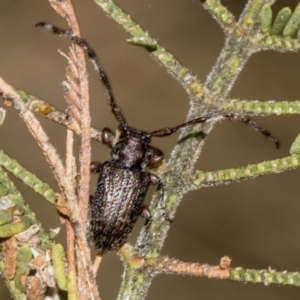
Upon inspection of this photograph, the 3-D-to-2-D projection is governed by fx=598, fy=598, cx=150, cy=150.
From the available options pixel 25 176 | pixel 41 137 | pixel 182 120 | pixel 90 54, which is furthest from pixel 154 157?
pixel 182 120

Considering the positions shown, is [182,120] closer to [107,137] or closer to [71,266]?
[107,137]

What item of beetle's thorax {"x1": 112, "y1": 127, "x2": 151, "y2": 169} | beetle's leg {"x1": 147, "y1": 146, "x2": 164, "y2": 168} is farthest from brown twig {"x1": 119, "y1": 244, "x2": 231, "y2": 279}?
beetle's thorax {"x1": 112, "y1": 127, "x2": 151, "y2": 169}

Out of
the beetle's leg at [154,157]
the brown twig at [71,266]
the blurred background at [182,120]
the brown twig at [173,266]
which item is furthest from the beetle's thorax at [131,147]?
the blurred background at [182,120]

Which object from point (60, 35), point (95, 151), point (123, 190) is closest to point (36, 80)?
point (95, 151)

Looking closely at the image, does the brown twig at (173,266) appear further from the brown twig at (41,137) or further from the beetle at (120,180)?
the brown twig at (41,137)

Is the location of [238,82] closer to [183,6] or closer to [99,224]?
[183,6]

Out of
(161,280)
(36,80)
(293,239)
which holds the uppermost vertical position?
(36,80)
